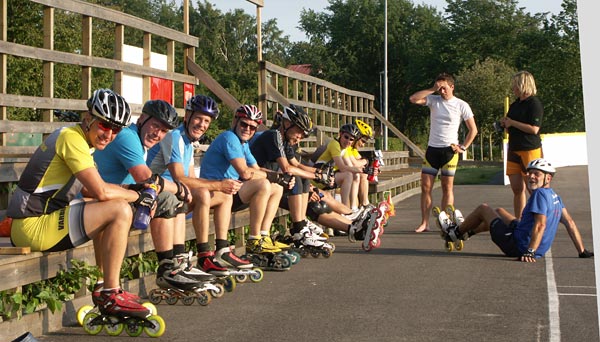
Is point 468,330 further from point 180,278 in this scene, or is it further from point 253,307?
point 180,278

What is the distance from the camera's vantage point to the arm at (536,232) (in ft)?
34.6

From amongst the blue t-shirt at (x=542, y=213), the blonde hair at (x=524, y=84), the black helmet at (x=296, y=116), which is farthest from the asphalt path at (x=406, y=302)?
the blonde hair at (x=524, y=84)

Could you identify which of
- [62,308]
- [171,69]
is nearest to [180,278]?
[62,308]

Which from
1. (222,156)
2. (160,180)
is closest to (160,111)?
(160,180)

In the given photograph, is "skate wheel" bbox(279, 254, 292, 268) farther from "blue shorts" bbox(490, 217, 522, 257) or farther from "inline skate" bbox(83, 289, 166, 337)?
"inline skate" bbox(83, 289, 166, 337)

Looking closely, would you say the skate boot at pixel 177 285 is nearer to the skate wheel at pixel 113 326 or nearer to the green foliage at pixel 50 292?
the green foliage at pixel 50 292

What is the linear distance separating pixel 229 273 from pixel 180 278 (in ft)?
3.25

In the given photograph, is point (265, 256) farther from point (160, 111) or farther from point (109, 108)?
point (109, 108)

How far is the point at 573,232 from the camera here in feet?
36.6

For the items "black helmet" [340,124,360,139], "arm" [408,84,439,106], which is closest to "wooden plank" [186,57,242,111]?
"black helmet" [340,124,360,139]

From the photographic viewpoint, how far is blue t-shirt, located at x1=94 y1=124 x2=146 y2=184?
7.91 metres

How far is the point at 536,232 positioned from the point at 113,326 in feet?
16.9

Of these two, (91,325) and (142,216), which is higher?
(142,216)

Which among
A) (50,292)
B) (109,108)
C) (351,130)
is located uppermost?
(351,130)
